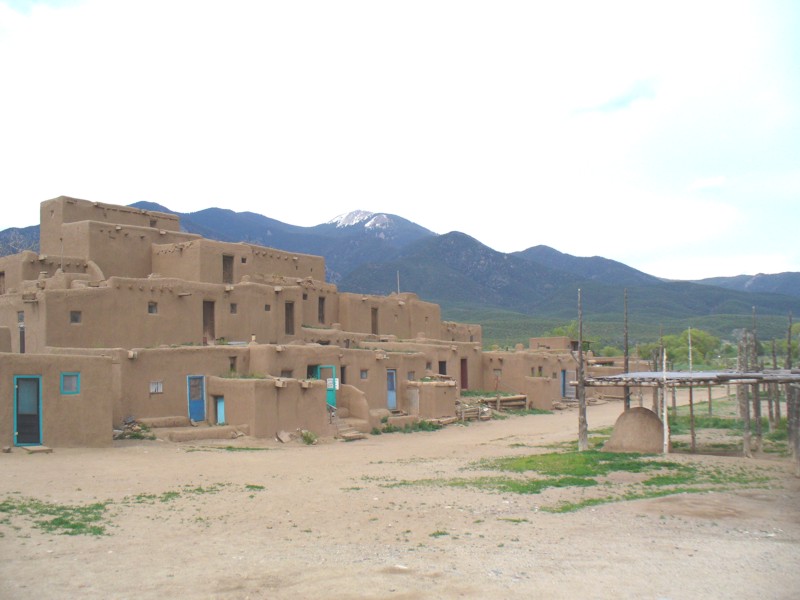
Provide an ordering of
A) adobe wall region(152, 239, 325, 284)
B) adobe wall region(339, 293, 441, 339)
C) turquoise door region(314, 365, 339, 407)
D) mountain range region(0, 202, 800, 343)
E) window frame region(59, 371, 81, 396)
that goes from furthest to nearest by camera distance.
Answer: mountain range region(0, 202, 800, 343) → adobe wall region(339, 293, 441, 339) → adobe wall region(152, 239, 325, 284) → turquoise door region(314, 365, 339, 407) → window frame region(59, 371, 81, 396)

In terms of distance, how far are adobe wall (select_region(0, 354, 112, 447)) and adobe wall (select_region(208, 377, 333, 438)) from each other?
4.57m

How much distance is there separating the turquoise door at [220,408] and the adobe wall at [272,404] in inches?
5.3

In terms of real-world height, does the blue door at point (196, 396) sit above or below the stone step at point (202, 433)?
above

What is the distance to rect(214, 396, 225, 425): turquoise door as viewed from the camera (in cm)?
2489

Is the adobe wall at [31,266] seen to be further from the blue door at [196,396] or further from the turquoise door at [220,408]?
the turquoise door at [220,408]

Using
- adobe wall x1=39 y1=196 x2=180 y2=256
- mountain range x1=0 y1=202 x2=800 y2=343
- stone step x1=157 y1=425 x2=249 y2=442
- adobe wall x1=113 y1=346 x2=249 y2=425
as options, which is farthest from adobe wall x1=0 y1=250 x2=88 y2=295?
mountain range x1=0 y1=202 x2=800 y2=343

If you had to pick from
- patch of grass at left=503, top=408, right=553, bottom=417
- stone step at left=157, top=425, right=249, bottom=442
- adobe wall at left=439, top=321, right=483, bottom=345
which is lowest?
patch of grass at left=503, top=408, right=553, bottom=417

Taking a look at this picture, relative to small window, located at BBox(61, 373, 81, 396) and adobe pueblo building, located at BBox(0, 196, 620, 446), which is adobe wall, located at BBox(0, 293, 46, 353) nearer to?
adobe pueblo building, located at BBox(0, 196, 620, 446)

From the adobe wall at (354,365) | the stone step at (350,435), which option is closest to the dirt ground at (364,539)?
the stone step at (350,435)

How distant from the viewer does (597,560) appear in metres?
10.0

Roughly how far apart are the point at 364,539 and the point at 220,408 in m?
14.9

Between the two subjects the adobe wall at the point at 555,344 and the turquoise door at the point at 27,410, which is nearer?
the turquoise door at the point at 27,410

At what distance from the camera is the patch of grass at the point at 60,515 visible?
11.2 meters

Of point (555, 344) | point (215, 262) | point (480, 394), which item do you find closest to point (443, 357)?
point (480, 394)
